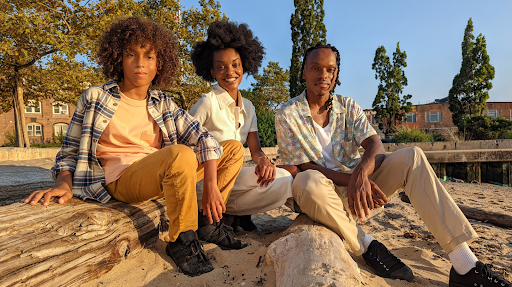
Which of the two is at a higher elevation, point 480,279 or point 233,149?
point 233,149

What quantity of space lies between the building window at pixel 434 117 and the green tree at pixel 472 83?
1401 cm

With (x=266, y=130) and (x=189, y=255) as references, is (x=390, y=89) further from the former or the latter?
(x=189, y=255)

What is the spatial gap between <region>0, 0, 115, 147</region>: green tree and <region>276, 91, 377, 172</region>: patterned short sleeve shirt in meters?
7.96

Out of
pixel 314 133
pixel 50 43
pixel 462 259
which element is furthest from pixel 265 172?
pixel 50 43

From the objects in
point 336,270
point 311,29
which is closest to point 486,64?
point 311,29

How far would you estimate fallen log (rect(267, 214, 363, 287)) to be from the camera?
144cm

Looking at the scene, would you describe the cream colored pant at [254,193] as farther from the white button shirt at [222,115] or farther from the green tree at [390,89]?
the green tree at [390,89]

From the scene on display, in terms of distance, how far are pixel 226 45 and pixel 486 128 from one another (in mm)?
17261

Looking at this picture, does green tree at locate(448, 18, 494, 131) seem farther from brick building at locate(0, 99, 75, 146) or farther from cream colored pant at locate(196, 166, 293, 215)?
brick building at locate(0, 99, 75, 146)

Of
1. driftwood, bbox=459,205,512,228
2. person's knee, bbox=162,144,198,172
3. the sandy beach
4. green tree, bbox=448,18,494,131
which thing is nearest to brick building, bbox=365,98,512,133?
green tree, bbox=448,18,494,131

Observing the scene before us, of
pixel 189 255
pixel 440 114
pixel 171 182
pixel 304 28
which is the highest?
pixel 304 28

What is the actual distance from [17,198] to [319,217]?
2748 mm

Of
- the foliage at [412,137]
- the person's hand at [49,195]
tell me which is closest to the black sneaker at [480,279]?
the person's hand at [49,195]

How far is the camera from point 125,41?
7.77ft
